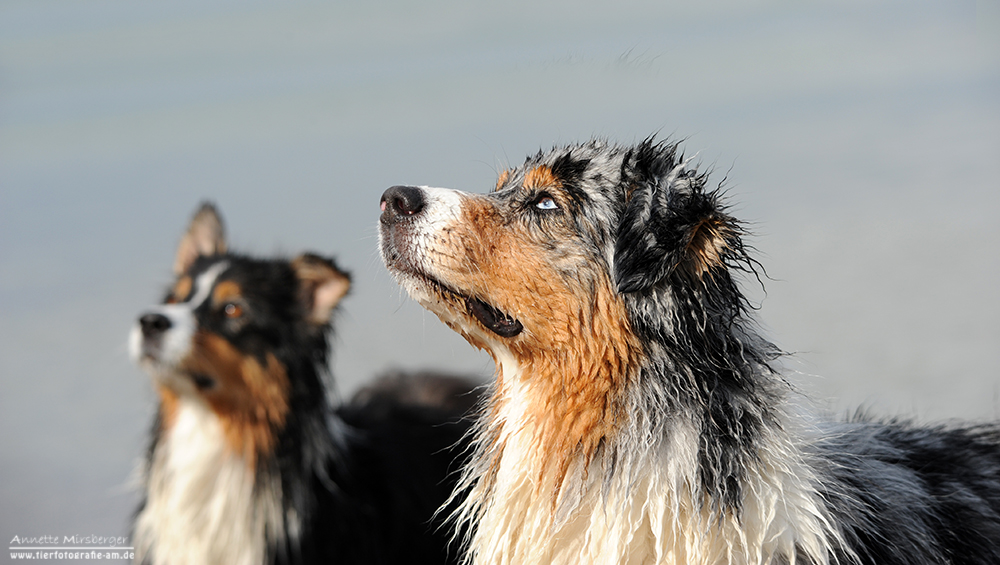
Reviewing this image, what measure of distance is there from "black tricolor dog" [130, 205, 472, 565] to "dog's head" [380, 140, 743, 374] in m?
1.80

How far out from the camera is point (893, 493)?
2.59 metres

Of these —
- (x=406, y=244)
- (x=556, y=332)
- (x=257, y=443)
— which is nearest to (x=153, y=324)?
(x=257, y=443)

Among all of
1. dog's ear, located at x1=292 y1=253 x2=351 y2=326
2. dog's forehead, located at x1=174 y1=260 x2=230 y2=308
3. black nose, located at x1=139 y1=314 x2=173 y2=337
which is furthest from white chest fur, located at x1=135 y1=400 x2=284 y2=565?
dog's ear, located at x1=292 y1=253 x2=351 y2=326

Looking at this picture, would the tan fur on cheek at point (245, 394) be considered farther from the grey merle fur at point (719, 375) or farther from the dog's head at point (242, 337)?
the grey merle fur at point (719, 375)

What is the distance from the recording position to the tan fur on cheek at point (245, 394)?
407 centimetres

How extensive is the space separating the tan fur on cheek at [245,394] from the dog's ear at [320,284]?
395 mm

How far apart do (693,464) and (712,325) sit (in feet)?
1.34

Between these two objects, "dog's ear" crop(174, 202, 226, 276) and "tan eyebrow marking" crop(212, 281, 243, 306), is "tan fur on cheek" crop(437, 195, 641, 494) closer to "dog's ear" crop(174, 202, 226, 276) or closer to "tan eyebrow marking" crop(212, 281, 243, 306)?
"tan eyebrow marking" crop(212, 281, 243, 306)

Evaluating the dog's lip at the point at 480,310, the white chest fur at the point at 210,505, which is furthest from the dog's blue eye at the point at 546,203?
the white chest fur at the point at 210,505

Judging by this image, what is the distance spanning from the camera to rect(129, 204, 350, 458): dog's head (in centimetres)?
398

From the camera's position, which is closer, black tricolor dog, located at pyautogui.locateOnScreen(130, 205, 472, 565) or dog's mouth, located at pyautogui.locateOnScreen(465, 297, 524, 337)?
dog's mouth, located at pyautogui.locateOnScreen(465, 297, 524, 337)

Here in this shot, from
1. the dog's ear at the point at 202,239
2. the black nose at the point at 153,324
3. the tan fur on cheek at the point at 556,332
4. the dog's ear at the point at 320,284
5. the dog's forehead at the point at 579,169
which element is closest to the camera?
the tan fur on cheek at the point at 556,332

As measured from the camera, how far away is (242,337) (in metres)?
4.16

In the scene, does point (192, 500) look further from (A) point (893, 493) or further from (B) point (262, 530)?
(A) point (893, 493)
